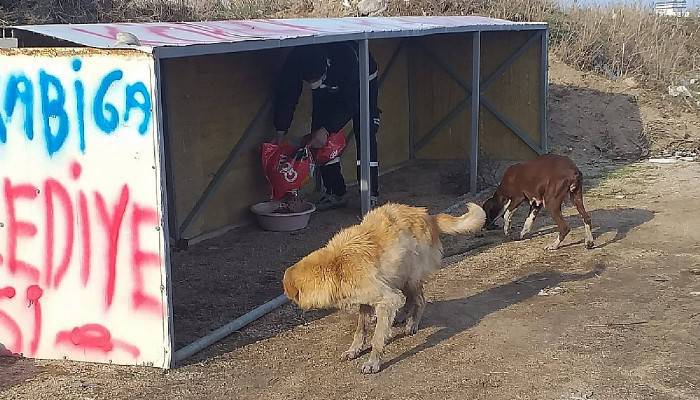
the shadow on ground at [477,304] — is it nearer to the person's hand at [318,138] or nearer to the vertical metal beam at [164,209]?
the vertical metal beam at [164,209]

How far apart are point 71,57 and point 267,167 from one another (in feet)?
15.3

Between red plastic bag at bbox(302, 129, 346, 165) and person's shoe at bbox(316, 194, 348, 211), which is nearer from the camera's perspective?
red plastic bag at bbox(302, 129, 346, 165)

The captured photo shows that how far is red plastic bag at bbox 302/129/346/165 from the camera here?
10.4m

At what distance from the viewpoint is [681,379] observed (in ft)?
17.8

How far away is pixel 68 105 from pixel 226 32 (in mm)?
1744

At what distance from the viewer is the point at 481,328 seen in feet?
21.3

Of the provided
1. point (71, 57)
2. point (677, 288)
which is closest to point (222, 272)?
point (71, 57)

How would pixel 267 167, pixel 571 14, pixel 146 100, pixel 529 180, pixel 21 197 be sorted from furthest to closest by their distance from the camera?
pixel 571 14 → pixel 267 167 → pixel 529 180 → pixel 21 197 → pixel 146 100

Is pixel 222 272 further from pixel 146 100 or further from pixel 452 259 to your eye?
pixel 146 100

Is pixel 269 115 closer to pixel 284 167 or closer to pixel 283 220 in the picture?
pixel 284 167

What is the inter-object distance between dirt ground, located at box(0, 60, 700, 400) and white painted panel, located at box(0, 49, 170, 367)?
0.26 meters

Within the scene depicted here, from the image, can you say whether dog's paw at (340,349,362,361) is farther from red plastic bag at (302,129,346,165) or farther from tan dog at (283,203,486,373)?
red plastic bag at (302,129,346,165)

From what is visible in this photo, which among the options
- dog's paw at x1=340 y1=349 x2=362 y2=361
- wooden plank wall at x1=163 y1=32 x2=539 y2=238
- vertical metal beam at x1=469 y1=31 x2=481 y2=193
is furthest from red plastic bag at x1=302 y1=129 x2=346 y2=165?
dog's paw at x1=340 y1=349 x2=362 y2=361

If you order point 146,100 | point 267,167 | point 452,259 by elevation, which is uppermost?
point 146,100
